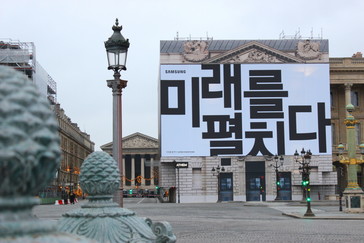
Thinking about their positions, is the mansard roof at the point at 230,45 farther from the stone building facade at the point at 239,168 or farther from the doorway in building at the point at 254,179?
the doorway in building at the point at 254,179

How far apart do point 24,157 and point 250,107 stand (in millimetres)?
64407

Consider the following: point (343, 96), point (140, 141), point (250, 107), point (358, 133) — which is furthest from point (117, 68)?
point (140, 141)

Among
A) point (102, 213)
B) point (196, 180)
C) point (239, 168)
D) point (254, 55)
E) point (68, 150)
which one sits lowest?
point (196, 180)

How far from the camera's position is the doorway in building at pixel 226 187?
6575 cm


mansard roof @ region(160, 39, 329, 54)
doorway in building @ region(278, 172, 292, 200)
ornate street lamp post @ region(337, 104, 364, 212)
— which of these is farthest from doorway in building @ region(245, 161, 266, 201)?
ornate street lamp post @ region(337, 104, 364, 212)

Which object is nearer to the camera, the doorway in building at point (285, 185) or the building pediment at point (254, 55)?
the building pediment at point (254, 55)

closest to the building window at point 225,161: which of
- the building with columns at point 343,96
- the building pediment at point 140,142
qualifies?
the building with columns at point 343,96

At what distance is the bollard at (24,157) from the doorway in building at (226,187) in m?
64.5

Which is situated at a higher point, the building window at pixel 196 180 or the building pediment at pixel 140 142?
the building pediment at pixel 140 142

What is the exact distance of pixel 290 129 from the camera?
6531 centimetres

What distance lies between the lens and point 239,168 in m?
65.9

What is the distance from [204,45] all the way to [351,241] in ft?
167

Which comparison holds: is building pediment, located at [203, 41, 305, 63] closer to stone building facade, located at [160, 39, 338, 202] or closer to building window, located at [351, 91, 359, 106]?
stone building facade, located at [160, 39, 338, 202]

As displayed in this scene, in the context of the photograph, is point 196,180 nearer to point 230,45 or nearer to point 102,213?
point 230,45
